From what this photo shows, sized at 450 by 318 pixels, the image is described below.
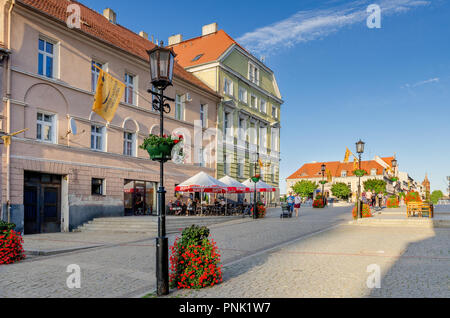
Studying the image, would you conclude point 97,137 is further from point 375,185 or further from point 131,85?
point 375,185

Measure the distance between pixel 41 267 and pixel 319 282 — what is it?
6209 mm

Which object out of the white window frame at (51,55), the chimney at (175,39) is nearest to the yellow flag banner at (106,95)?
the white window frame at (51,55)

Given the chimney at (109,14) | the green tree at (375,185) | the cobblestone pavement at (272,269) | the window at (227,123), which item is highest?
the chimney at (109,14)

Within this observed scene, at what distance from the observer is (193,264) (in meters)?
6.97

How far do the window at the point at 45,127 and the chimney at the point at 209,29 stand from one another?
24.3 metres

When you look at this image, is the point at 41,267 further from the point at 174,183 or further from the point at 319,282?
the point at 174,183

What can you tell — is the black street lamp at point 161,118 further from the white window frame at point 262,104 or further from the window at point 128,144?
the white window frame at point 262,104

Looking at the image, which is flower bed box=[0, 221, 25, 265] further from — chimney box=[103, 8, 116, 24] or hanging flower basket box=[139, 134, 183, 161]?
chimney box=[103, 8, 116, 24]

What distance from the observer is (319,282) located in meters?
7.21

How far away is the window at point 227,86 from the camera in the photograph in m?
34.3

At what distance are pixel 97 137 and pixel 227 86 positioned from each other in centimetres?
1599

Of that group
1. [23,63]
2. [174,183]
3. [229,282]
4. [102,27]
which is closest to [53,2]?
[102,27]

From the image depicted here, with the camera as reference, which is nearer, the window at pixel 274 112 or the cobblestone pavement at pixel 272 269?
the cobblestone pavement at pixel 272 269

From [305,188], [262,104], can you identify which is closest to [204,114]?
[262,104]
